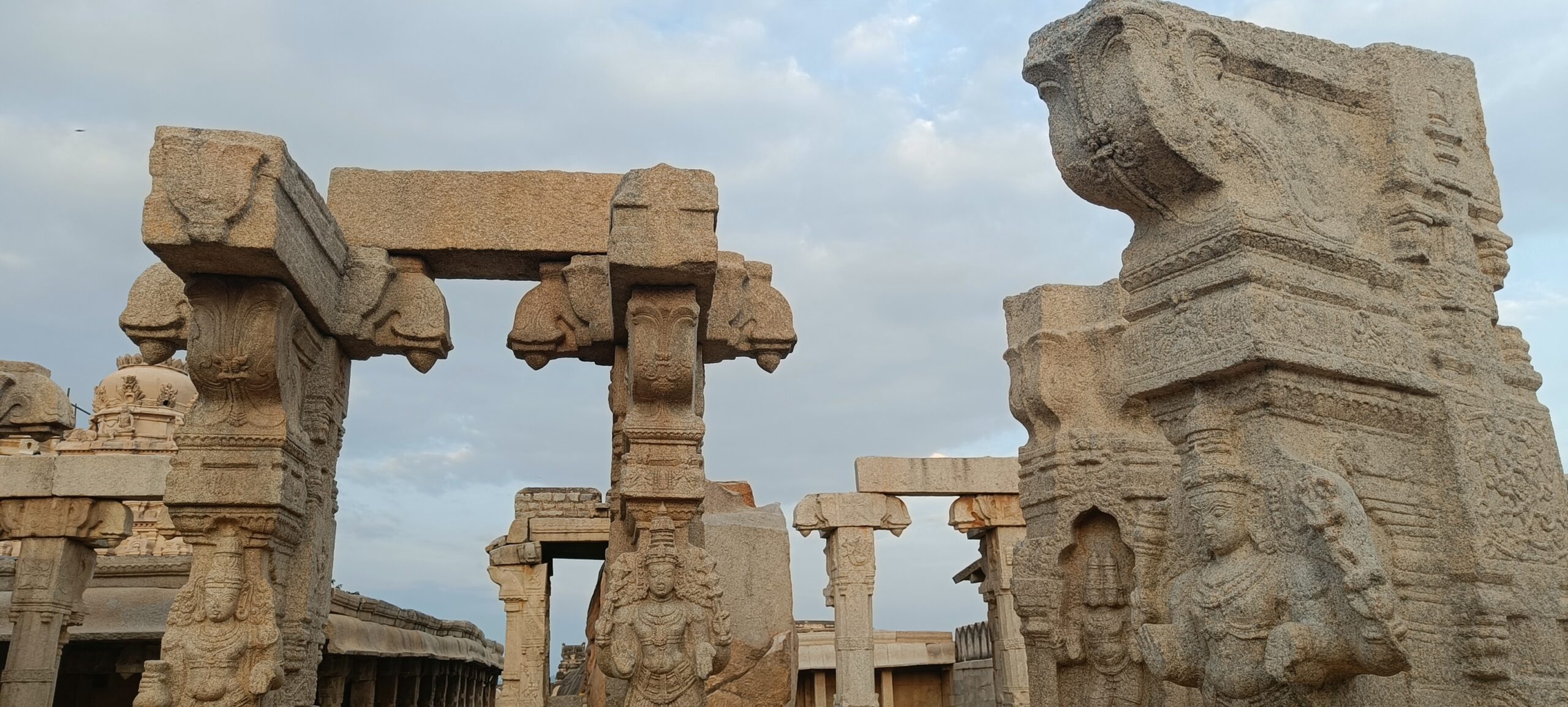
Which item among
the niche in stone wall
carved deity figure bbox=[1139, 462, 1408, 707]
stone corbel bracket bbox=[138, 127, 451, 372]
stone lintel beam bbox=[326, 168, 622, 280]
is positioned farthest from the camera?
the niche in stone wall

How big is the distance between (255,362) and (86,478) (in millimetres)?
5898

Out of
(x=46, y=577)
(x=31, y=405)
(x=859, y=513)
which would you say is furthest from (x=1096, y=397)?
(x=46, y=577)

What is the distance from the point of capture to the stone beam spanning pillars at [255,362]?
16.9ft

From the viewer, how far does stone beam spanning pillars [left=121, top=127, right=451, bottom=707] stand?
514 centimetres

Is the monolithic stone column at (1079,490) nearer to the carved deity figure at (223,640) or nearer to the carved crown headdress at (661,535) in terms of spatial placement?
the carved crown headdress at (661,535)

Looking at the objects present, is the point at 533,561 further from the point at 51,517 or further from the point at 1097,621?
the point at 1097,621

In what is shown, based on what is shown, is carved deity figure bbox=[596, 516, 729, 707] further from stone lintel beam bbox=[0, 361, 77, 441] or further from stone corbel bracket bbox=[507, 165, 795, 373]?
stone lintel beam bbox=[0, 361, 77, 441]

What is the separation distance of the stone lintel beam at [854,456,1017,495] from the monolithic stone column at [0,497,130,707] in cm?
775

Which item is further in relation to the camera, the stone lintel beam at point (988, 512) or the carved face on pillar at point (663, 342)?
the stone lintel beam at point (988, 512)

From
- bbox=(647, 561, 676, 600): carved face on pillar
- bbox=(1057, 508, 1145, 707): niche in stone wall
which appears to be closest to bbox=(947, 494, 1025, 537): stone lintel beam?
bbox=(1057, 508, 1145, 707): niche in stone wall

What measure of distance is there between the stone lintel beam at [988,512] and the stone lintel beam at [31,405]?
885 centimetres

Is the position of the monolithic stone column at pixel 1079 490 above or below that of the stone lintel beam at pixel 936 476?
below

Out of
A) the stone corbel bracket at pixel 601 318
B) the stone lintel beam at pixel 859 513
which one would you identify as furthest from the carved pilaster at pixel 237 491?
the stone lintel beam at pixel 859 513

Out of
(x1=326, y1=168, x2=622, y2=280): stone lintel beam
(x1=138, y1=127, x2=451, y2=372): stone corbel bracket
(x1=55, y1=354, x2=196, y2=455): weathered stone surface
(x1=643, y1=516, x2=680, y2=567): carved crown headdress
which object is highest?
(x1=55, y1=354, x2=196, y2=455): weathered stone surface
